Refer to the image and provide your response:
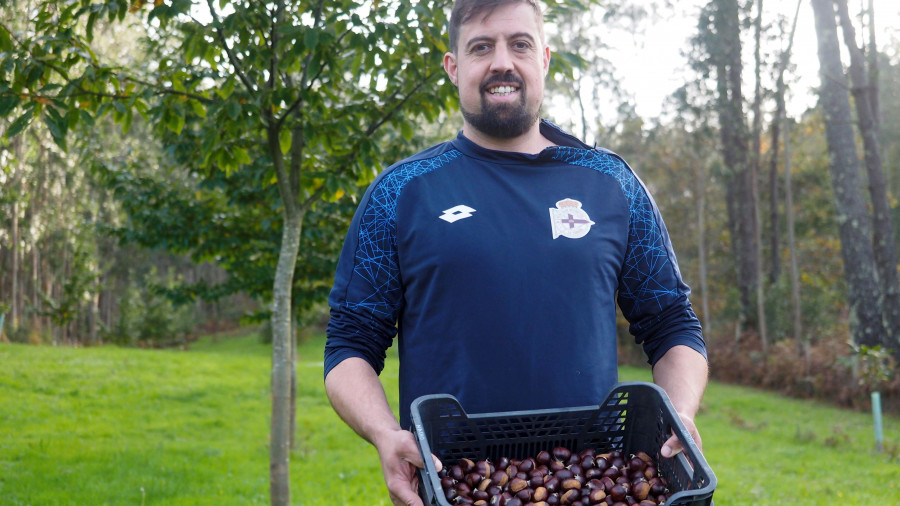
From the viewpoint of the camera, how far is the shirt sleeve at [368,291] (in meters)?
2.12

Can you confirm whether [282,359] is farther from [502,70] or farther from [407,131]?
[502,70]

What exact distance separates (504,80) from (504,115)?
0.31 ft

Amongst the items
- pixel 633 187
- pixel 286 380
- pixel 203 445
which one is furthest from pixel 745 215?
pixel 633 187

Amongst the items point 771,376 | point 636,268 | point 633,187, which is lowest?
point 771,376

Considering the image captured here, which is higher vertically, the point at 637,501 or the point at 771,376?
the point at 637,501

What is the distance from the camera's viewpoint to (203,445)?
11.7 m

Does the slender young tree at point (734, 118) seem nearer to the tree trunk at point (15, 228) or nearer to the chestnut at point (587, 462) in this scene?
the tree trunk at point (15, 228)

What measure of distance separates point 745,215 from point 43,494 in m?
21.1

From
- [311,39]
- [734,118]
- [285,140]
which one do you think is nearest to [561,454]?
[311,39]

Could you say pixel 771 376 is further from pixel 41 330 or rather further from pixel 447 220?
pixel 41 330

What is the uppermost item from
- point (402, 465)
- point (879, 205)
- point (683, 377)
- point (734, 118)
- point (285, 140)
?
point (734, 118)

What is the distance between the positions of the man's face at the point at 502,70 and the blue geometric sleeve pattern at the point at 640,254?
0.63ft

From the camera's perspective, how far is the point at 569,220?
2.16 meters

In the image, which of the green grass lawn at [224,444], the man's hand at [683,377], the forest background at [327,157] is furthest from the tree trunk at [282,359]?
the man's hand at [683,377]
